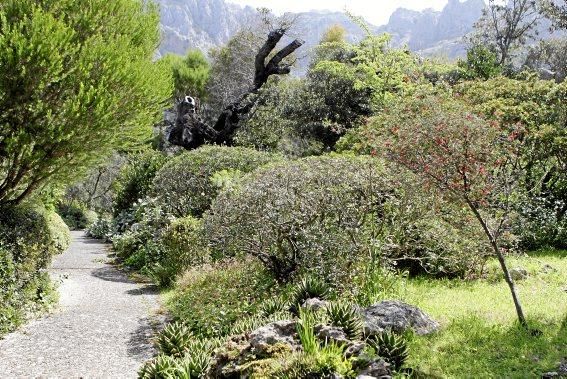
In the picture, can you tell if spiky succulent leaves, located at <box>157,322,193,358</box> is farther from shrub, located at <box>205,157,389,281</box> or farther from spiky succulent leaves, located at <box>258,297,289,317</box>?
shrub, located at <box>205,157,389,281</box>

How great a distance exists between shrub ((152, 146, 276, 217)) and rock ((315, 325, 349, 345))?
1002cm

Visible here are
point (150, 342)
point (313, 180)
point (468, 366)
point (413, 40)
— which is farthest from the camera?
point (413, 40)

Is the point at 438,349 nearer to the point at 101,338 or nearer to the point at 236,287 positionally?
the point at 236,287

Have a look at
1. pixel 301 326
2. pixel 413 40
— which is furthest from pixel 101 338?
pixel 413 40

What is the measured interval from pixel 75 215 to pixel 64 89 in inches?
1002

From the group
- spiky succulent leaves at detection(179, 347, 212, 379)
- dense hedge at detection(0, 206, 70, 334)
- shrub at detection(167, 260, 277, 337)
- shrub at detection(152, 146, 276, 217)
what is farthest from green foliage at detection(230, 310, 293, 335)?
shrub at detection(152, 146, 276, 217)

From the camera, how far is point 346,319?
5.75 meters

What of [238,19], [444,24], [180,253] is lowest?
[180,253]

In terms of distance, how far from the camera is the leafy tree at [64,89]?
825 centimetres

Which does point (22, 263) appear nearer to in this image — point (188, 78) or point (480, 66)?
point (480, 66)

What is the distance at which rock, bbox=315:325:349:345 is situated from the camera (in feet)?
16.9

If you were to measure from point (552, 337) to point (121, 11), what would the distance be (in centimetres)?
1023

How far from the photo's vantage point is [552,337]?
6270mm

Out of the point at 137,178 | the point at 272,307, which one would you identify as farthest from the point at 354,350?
the point at 137,178
